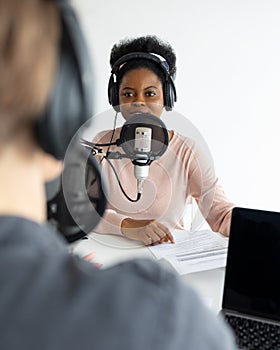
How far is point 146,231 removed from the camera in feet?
4.70

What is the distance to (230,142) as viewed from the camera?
8.48 ft

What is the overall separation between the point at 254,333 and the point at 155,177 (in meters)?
0.51

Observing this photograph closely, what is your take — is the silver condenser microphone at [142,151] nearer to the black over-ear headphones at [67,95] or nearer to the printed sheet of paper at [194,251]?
the printed sheet of paper at [194,251]

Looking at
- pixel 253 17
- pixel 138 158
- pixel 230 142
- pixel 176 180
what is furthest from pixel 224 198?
pixel 253 17

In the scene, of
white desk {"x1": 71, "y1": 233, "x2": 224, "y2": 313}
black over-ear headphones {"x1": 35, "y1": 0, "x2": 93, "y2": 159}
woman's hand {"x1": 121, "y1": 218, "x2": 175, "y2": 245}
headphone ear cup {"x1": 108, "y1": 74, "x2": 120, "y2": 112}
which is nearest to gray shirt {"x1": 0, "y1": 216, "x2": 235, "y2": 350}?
black over-ear headphones {"x1": 35, "y1": 0, "x2": 93, "y2": 159}

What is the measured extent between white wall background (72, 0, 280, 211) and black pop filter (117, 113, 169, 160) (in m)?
1.11

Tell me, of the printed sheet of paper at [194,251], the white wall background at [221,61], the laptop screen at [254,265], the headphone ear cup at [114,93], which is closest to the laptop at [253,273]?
the laptop screen at [254,265]

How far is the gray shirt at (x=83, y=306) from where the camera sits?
1.28 feet

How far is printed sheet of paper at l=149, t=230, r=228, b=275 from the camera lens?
51.1 inches

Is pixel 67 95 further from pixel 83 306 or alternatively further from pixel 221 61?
pixel 221 61

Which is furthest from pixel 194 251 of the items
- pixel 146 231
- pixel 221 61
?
pixel 221 61

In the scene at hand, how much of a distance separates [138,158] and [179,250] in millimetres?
289

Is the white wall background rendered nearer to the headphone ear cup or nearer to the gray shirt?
the headphone ear cup

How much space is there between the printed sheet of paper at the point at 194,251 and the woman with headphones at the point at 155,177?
31mm
